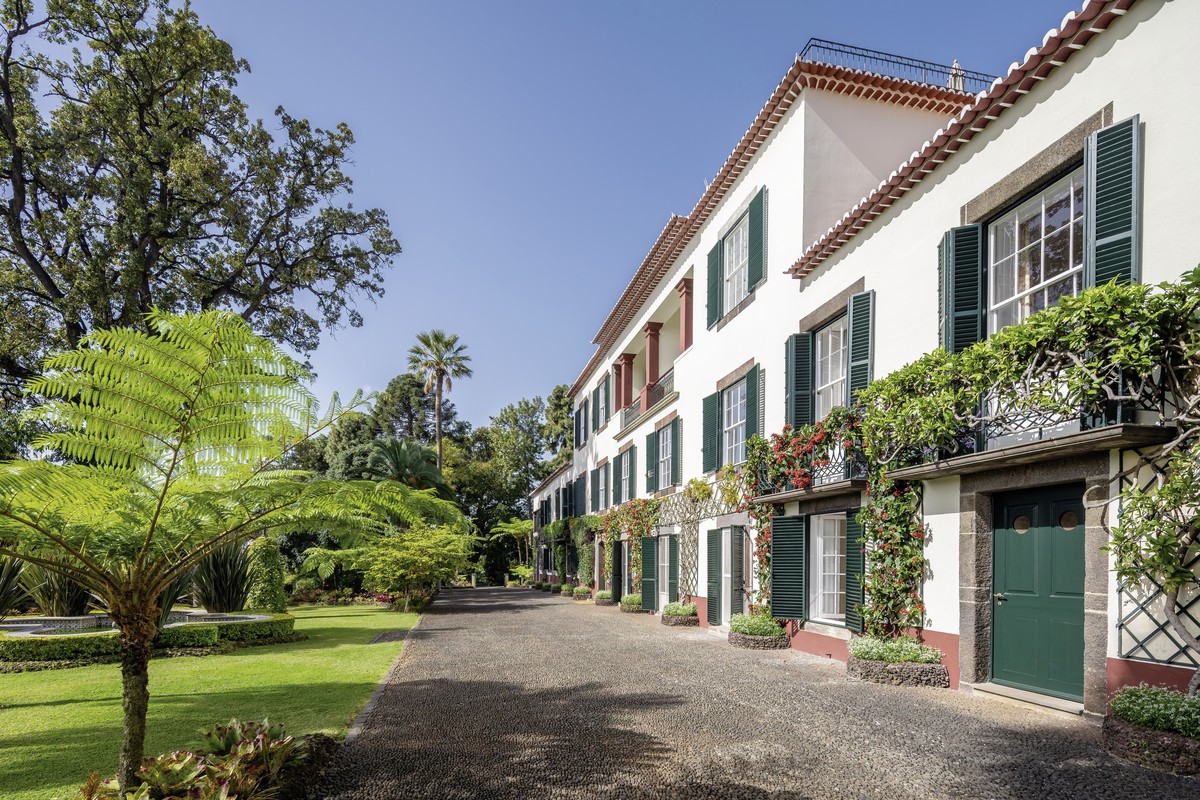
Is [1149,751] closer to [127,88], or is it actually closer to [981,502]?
[981,502]

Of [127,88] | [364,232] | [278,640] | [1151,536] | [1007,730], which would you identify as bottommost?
[278,640]

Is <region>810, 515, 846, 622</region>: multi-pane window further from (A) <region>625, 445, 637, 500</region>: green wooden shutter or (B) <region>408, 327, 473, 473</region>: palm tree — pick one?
(B) <region>408, 327, 473, 473</region>: palm tree

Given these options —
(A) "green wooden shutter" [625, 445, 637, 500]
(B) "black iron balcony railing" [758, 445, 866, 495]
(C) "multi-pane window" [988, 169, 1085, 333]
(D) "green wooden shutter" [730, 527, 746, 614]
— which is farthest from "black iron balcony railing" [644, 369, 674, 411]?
(C) "multi-pane window" [988, 169, 1085, 333]

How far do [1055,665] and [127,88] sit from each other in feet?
69.9

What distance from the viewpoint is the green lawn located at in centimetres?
545

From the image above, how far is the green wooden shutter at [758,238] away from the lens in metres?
13.3

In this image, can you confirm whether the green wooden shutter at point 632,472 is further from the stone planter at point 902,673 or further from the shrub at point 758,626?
the stone planter at point 902,673

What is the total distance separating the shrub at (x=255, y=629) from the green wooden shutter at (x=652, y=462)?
10157mm

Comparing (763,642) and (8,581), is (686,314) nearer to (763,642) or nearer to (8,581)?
(763,642)

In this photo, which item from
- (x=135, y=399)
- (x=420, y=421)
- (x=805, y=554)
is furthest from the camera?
(x=420, y=421)

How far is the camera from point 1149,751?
196 inches

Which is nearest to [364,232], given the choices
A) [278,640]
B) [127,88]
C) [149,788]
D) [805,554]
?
[127,88]

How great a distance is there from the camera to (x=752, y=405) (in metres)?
13.4

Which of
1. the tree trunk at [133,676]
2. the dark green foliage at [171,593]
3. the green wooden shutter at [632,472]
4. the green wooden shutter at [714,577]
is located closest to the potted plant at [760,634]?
the green wooden shutter at [714,577]
